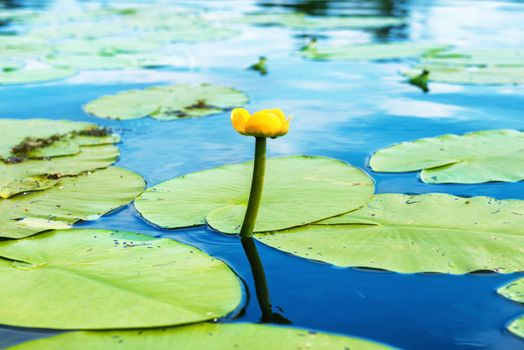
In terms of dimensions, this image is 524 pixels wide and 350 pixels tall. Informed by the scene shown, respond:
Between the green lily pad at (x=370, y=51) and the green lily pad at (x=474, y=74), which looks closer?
the green lily pad at (x=474, y=74)

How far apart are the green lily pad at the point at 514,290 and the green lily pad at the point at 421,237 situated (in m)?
0.08

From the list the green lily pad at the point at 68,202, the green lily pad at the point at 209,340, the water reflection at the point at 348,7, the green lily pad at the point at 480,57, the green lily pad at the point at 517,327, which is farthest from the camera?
the water reflection at the point at 348,7

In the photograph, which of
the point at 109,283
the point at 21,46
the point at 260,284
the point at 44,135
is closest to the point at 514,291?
the point at 260,284

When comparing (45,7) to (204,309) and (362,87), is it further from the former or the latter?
(204,309)

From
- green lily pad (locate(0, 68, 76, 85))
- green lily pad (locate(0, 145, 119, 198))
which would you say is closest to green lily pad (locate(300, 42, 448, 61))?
green lily pad (locate(0, 68, 76, 85))

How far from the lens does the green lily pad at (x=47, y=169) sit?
259 cm

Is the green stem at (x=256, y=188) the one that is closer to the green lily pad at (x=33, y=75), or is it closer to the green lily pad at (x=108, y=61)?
the green lily pad at (x=33, y=75)

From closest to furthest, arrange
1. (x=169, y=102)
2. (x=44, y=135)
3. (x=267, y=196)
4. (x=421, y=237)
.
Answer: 1. (x=421, y=237)
2. (x=267, y=196)
3. (x=44, y=135)
4. (x=169, y=102)

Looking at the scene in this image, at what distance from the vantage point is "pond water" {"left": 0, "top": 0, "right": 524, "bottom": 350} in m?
1.64

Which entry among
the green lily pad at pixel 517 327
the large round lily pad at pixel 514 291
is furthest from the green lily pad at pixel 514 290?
the green lily pad at pixel 517 327

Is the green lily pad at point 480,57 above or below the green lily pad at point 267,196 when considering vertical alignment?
above

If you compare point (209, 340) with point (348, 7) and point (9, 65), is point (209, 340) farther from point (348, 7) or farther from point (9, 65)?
point (348, 7)

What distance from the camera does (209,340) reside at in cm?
142

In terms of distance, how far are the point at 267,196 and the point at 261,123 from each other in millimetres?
690
